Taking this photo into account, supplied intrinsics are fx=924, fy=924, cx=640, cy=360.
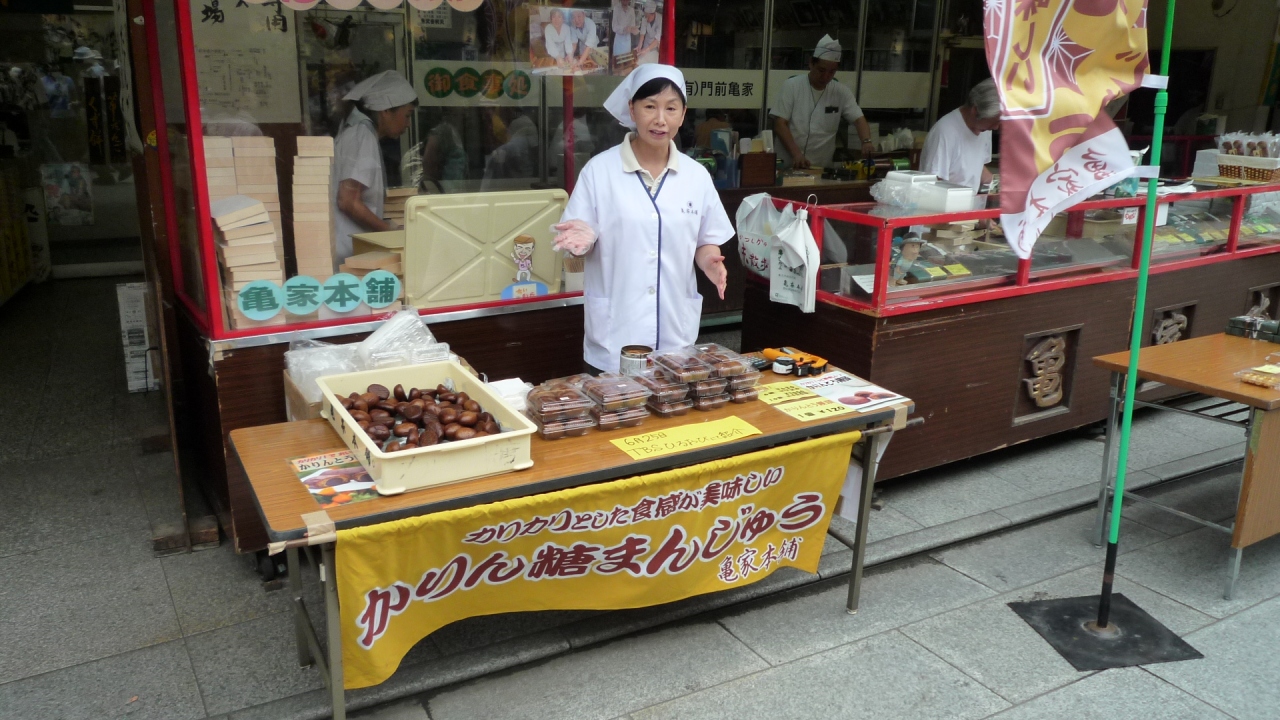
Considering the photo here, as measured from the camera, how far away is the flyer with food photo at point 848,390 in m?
3.47

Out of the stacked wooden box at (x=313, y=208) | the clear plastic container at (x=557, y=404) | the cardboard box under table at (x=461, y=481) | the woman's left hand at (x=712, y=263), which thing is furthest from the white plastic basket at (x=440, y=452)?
the woman's left hand at (x=712, y=263)

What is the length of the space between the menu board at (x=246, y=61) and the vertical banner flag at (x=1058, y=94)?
9.59 feet

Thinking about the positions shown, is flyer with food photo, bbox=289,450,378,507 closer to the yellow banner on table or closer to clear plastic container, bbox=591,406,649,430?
the yellow banner on table

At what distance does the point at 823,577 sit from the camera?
13.1 feet

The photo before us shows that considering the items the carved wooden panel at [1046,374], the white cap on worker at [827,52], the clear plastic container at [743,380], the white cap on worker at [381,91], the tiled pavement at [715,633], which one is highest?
the white cap on worker at [827,52]

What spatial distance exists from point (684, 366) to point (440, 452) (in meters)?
1.06

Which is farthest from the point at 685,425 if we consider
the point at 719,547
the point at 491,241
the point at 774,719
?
the point at 491,241

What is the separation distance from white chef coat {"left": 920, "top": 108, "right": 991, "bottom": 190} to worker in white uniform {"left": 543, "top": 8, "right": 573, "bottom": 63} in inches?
101

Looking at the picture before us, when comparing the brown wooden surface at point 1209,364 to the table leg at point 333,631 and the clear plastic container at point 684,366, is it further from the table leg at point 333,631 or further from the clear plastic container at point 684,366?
the table leg at point 333,631

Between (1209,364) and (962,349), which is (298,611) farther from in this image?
(1209,364)

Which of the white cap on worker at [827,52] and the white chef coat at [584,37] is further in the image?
the white cap on worker at [827,52]

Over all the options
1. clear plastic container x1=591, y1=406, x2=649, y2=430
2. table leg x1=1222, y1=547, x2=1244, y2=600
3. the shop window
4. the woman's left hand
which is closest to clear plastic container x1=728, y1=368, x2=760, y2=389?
clear plastic container x1=591, y1=406, x2=649, y2=430

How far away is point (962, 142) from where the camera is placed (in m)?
5.81

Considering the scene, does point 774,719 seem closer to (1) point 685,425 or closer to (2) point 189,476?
(1) point 685,425
